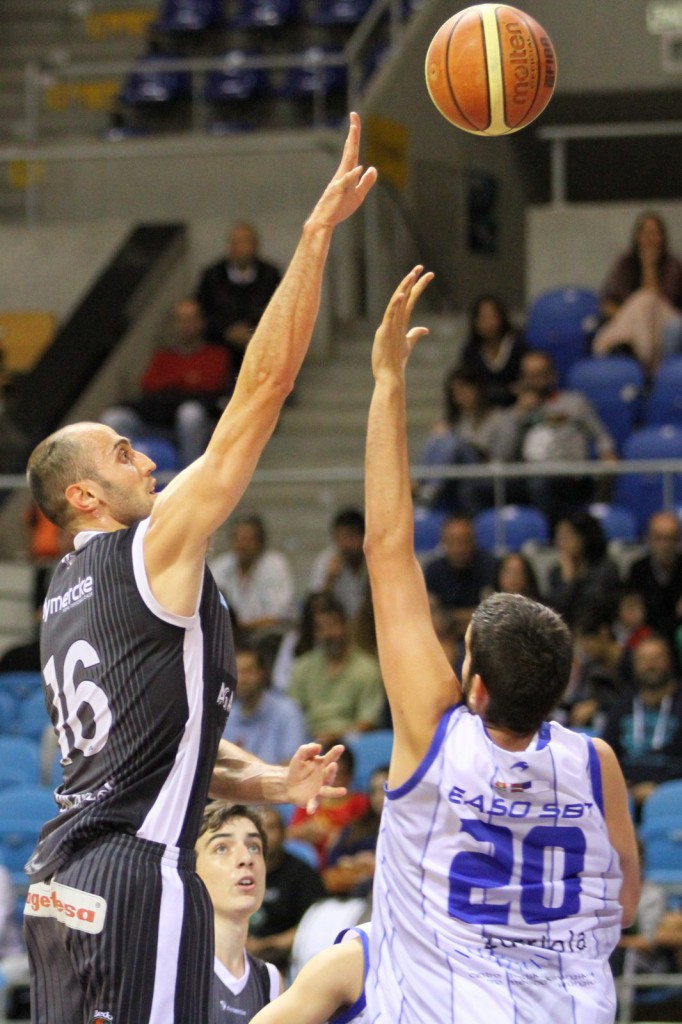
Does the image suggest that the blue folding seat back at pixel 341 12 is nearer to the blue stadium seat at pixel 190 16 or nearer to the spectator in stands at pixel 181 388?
the blue stadium seat at pixel 190 16

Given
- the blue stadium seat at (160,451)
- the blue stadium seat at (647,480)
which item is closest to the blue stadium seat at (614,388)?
the blue stadium seat at (647,480)

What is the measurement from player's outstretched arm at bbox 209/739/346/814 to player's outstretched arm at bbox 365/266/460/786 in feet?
1.25

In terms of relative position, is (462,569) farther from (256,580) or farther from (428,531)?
(256,580)

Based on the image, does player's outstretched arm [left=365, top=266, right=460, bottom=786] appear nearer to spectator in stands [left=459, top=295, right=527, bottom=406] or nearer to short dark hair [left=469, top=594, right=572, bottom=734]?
short dark hair [left=469, top=594, right=572, bottom=734]

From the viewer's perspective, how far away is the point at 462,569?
948 centimetres

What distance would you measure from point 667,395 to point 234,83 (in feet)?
20.4

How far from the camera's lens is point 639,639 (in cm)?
891

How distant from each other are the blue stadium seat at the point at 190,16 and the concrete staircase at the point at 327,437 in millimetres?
3757

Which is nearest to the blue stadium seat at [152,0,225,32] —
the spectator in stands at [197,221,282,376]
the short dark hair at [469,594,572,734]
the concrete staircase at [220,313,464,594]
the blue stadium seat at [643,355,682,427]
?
the concrete staircase at [220,313,464,594]

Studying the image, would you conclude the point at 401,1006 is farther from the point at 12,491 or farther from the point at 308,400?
the point at 308,400

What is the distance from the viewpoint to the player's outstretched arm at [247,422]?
131 inches

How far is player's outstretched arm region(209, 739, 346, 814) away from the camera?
3586mm

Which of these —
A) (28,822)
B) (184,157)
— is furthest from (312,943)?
(184,157)

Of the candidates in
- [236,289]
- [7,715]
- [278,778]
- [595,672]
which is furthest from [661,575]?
[278,778]
